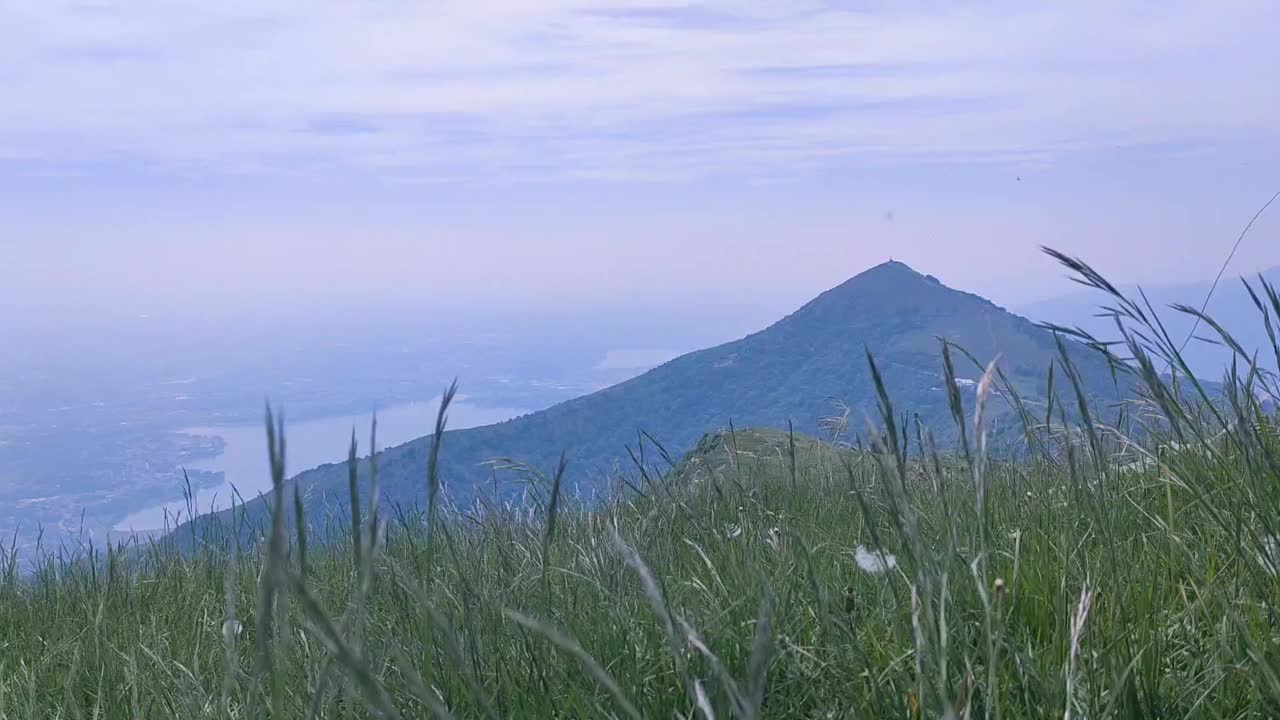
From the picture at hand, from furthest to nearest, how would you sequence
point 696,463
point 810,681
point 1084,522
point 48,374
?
point 48,374, point 696,463, point 1084,522, point 810,681

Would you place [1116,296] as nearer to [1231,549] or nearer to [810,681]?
[1231,549]

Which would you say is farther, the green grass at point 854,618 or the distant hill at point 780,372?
the distant hill at point 780,372

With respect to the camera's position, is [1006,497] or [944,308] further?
[944,308]

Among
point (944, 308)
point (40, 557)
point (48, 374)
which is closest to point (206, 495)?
point (40, 557)

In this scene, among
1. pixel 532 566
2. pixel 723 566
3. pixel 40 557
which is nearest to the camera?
pixel 723 566

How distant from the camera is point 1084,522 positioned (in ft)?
7.48

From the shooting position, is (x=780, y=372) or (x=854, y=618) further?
(x=780, y=372)

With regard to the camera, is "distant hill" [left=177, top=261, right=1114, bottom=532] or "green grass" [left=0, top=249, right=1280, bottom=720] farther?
"distant hill" [left=177, top=261, right=1114, bottom=532]

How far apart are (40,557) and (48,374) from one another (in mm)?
198196

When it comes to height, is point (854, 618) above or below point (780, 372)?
above

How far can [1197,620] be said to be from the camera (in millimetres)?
1739

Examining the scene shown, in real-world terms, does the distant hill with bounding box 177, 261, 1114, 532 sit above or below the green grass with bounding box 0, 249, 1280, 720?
below

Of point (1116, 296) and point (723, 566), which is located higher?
point (1116, 296)

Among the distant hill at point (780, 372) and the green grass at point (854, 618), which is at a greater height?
the green grass at point (854, 618)
